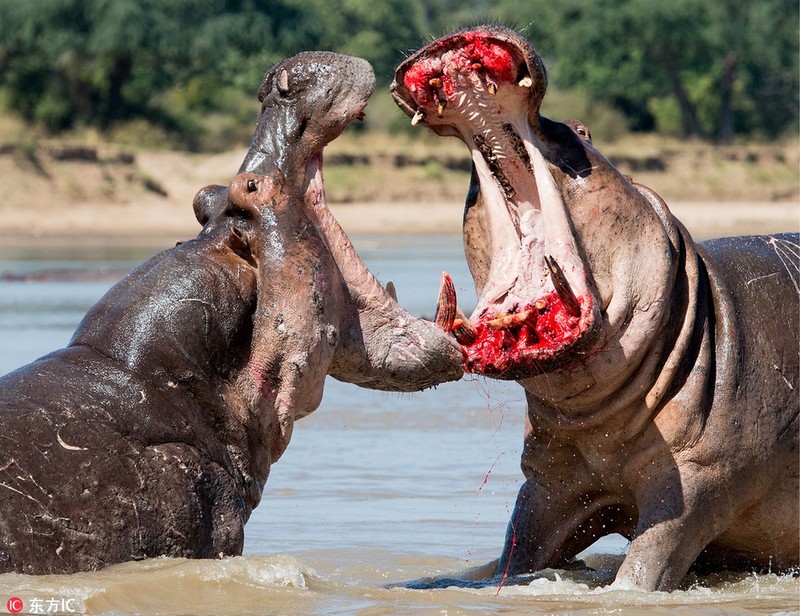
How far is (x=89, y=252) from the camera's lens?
2645cm

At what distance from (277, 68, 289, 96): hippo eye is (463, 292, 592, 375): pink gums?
0.88 m

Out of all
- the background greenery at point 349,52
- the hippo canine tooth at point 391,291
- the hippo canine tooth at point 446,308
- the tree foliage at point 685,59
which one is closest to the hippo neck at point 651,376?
the hippo canine tooth at point 446,308

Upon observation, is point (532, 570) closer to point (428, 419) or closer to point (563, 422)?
point (563, 422)

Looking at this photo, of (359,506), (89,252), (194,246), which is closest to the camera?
(194,246)

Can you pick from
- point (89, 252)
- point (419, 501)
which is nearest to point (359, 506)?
point (419, 501)

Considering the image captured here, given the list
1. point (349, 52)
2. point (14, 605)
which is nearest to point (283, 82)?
point (14, 605)

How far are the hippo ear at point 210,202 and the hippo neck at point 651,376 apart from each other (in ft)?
3.42

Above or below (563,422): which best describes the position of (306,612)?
below

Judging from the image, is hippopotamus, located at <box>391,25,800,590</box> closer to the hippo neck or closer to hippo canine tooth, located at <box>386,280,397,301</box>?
the hippo neck

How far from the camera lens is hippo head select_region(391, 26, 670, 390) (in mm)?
4430

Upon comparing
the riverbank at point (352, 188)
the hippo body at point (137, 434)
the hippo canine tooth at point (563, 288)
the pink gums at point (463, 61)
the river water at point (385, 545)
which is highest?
the pink gums at point (463, 61)

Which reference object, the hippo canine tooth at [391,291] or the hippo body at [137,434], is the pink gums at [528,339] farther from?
the hippo body at [137,434]

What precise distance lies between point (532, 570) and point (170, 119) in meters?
37.2

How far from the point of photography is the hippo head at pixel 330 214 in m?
4.31
